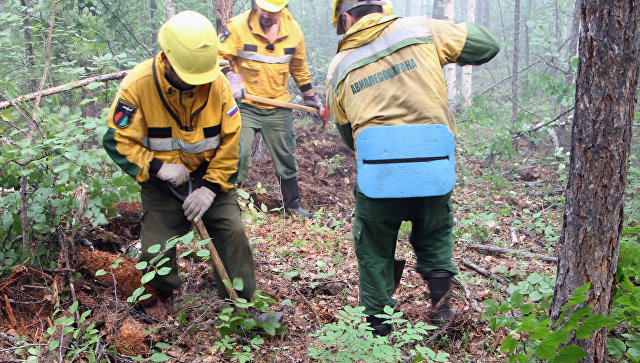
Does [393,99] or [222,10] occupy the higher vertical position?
[222,10]

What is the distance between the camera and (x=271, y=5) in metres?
5.54

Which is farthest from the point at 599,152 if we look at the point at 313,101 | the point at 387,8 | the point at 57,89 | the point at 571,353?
the point at 313,101

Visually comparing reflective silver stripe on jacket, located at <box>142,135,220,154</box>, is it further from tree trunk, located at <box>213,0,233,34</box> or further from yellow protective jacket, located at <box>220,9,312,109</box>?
tree trunk, located at <box>213,0,233,34</box>

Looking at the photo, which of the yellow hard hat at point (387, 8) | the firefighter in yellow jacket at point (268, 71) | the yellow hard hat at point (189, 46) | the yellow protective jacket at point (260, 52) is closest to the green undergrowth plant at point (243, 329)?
the yellow hard hat at point (189, 46)

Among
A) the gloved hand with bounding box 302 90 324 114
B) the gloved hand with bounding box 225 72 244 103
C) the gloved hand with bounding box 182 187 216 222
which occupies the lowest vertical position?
the gloved hand with bounding box 182 187 216 222

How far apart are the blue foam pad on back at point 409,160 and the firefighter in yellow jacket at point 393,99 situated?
0.03 m

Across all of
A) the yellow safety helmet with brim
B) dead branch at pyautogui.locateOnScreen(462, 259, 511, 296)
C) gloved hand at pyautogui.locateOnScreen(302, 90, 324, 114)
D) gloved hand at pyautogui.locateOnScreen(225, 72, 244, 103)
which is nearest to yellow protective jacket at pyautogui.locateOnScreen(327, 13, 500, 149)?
the yellow safety helmet with brim

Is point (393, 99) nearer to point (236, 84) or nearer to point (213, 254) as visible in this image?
point (213, 254)

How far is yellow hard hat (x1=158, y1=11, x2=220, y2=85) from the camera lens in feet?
9.33

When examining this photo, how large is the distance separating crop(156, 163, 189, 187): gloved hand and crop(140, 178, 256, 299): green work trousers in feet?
0.40

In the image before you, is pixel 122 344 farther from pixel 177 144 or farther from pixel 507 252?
pixel 507 252

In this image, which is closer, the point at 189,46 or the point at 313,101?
the point at 189,46

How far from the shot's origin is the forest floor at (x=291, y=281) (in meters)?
3.12

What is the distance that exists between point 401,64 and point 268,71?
332 cm
